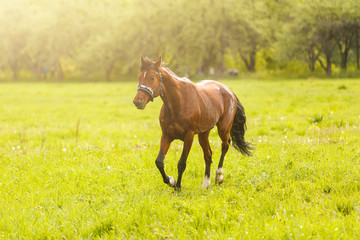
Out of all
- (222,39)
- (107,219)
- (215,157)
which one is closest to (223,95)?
(215,157)

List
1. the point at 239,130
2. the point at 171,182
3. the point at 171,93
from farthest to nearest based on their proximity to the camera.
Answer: the point at 239,130, the point at 171,182, the point at 171,93

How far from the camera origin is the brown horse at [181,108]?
5468 millimetres

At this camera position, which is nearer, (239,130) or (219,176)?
(219,176)

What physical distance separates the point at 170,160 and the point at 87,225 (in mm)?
3447

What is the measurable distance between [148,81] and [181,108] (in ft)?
2.68

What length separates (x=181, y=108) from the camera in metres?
5.89

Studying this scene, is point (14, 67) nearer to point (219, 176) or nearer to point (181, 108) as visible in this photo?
point (219, 176)

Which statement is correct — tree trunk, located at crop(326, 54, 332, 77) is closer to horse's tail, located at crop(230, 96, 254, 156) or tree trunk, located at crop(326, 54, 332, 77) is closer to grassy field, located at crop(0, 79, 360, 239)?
grassy field, located at crop(0, 79, 360, 239)

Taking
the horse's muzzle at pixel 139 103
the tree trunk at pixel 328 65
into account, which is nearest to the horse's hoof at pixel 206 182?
the horse's muzzle at pixel 139 103

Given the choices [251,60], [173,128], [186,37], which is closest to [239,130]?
[173,128]

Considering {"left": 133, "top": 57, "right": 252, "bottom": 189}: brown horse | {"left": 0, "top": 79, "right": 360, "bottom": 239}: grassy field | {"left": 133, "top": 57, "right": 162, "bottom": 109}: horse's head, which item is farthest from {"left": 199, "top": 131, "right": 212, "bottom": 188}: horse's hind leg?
{"left": 133, "top": 57, "right": 162, "bottom": 109}: horse's head

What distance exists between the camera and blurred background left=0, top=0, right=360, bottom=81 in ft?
123

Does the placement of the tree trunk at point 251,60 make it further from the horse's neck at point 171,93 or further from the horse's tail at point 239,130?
the horse's neck at point 171,93

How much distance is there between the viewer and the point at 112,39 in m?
58.6
